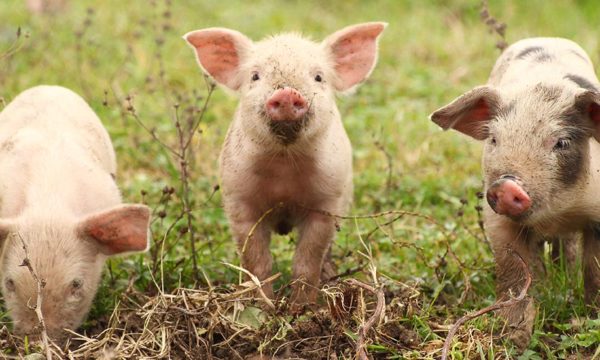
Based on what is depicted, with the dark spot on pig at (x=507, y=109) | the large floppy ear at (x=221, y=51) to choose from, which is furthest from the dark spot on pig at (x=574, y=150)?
the large floppy ear at (x=221, y=51)

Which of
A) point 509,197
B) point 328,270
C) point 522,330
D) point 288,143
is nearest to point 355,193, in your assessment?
point 328,270

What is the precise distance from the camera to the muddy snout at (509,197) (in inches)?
186

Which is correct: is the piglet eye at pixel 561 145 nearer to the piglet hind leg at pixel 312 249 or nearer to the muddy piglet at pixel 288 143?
the muddy piglet at pixel 288 143

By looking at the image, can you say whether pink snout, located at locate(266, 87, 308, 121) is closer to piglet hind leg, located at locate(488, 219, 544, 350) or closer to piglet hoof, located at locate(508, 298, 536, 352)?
piglet hind leg, located at locate(488, 219, 544, 350)

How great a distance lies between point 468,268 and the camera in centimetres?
571

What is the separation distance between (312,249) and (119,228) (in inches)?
45.4

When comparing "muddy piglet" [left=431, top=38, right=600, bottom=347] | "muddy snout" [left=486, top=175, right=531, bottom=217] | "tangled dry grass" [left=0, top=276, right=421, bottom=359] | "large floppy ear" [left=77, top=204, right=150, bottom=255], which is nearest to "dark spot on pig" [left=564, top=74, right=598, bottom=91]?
"muddy piglet" [left=431, top=38, right=600, bottom=347]

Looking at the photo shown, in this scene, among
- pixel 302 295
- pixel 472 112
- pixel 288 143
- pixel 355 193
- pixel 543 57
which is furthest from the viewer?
pixel 355 193

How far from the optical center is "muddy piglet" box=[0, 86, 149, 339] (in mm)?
5035

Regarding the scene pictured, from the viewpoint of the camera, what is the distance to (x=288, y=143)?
17.5 feet

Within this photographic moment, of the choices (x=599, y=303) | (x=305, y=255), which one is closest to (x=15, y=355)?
(x=305, y=255)

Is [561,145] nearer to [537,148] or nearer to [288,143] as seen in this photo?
[537,148]

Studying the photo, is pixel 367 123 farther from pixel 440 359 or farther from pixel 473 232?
pixel 440 359

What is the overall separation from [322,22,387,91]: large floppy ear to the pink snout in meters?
0.92
